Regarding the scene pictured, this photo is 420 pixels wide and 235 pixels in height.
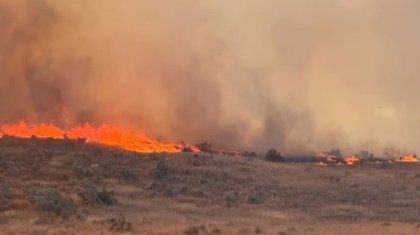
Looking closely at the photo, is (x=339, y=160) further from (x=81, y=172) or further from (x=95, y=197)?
(x=95, y=197)

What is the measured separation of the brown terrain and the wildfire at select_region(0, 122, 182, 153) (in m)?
2.30

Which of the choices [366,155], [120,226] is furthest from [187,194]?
[366,155]

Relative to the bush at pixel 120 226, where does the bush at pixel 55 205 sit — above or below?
above

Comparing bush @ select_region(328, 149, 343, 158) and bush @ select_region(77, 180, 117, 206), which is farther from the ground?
bush @ select_region(328, 149, 343, 158)

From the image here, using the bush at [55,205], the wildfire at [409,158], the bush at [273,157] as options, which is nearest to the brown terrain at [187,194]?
the bush at [55,205]

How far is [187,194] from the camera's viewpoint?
1348 inches

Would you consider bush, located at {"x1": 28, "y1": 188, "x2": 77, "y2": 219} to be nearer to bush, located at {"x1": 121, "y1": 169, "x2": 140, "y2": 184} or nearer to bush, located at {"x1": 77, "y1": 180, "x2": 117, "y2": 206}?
bush, located at {"x1": 77, "y1": 180, "x2": 117, "y2": 206}

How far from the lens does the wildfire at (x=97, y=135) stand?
46.5 meters

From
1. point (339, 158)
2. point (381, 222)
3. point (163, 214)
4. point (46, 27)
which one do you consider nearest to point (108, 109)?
point (46, 27)

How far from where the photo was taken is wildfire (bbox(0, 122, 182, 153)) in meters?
46.5

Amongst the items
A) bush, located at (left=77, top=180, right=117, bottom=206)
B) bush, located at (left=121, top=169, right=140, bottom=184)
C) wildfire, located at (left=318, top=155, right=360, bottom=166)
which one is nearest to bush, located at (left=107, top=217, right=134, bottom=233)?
bush, located at (left=77, top=180, right=117, bottom=206)

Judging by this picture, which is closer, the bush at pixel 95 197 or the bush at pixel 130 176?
the bush at pixel 95 197

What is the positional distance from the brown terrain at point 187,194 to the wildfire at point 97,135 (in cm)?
230

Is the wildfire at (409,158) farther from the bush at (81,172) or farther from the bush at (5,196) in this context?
the bush at (5,196)
